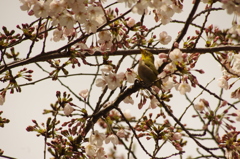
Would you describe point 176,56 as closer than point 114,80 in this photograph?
Yes

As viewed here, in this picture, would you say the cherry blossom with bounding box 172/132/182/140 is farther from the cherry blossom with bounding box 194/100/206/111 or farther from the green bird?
the green bird

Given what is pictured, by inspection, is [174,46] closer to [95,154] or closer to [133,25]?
[133,25]

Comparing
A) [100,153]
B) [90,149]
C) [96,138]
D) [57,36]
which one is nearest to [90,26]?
[57,36]

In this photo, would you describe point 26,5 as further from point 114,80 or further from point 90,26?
point 114,80

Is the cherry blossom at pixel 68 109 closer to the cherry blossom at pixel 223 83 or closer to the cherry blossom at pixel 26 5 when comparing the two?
the cherry blossom at pixel 26 5

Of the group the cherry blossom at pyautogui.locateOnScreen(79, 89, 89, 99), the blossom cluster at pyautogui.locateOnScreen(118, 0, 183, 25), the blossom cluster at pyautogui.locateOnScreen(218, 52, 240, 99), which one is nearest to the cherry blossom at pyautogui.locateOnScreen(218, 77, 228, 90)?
the blossom cluster at pyautogui.locateOnScreen(218, 52, 240, 99)

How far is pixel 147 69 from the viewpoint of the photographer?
3.34 metres

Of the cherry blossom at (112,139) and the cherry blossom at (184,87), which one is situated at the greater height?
the cherry blossom at (184,87)

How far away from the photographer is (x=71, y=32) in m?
3.31

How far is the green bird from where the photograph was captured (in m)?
3.31

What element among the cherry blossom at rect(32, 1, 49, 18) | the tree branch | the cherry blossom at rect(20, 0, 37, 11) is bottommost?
the tree branch

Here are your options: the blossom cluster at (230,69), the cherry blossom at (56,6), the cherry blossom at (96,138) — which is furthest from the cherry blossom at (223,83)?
the cherry blossom at (56,6)

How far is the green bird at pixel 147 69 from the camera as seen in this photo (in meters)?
3.31

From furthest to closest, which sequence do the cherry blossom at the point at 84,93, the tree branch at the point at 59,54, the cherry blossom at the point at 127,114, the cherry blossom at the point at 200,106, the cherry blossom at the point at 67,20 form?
the cherry blossom at the point at 127,114 → the cherry blossom at the point at 84,93 → the cherry blossom at the point at 200,106 → the tree branch at the point at 59,54 → the cherry blossom at the point at 67,20
